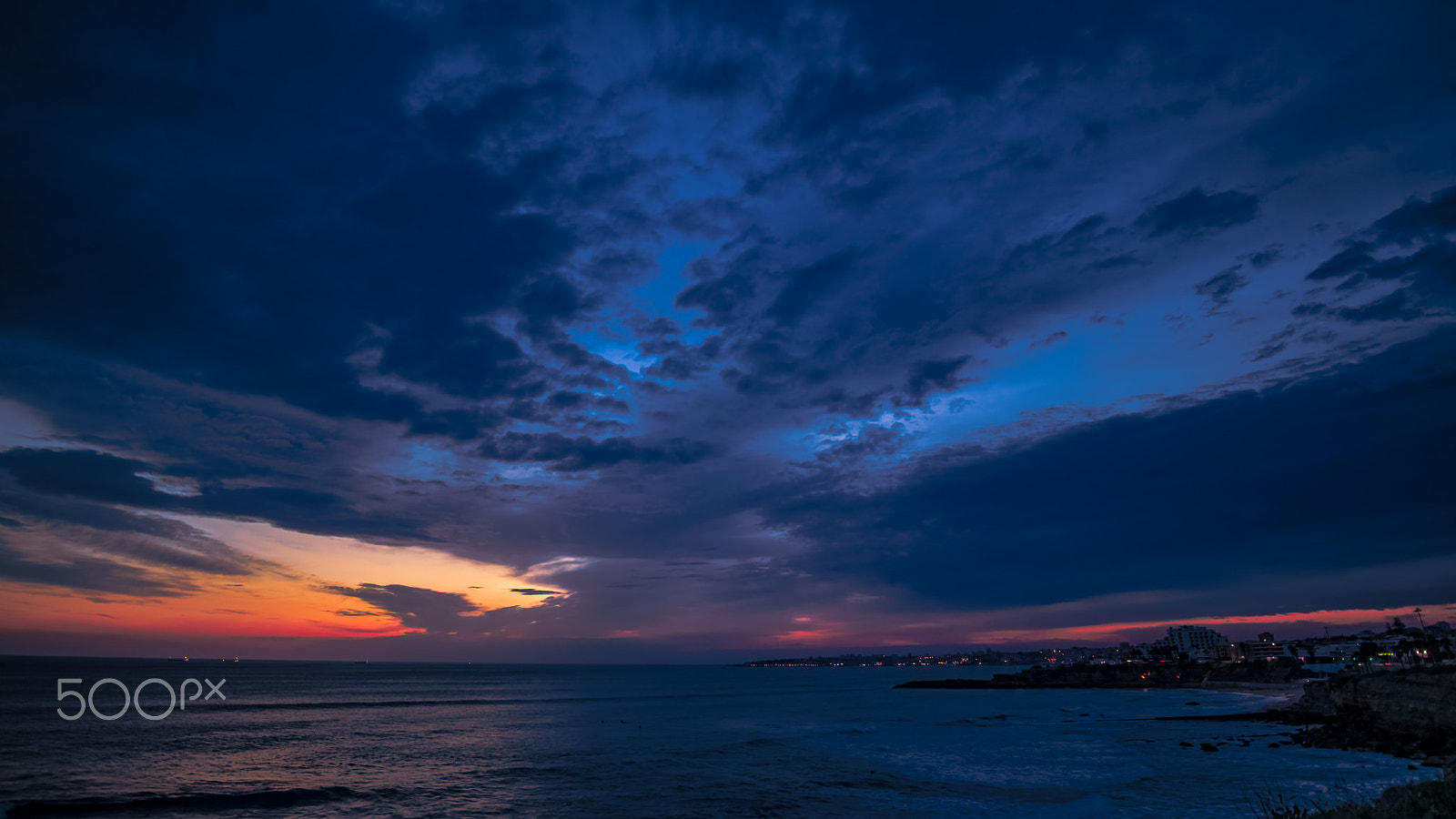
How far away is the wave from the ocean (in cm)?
14

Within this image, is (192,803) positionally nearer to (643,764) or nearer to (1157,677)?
(643,764)

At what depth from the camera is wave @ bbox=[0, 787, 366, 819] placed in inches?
1113

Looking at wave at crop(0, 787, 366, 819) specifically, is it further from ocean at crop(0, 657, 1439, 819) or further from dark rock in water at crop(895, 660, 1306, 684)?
dark rock in water at crop(895, 660, 1306, 684)

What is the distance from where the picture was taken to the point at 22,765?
36812mm

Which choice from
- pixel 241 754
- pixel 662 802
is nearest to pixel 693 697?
pixel 241 754

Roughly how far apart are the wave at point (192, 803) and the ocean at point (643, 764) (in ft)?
0.45

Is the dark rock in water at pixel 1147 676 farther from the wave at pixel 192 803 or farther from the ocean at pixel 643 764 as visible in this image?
the wave at pixel 192 803

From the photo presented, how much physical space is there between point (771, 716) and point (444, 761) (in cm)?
4673

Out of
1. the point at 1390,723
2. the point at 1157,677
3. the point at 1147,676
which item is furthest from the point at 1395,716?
the point at 1147,676

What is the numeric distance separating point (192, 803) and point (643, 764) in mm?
23991

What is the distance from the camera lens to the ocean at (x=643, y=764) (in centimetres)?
2977

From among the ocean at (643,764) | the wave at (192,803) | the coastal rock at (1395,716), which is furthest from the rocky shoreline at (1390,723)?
the wave at (192,803)

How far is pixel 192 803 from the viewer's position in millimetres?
30094

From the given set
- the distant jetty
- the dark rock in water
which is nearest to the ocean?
the distant jetty
